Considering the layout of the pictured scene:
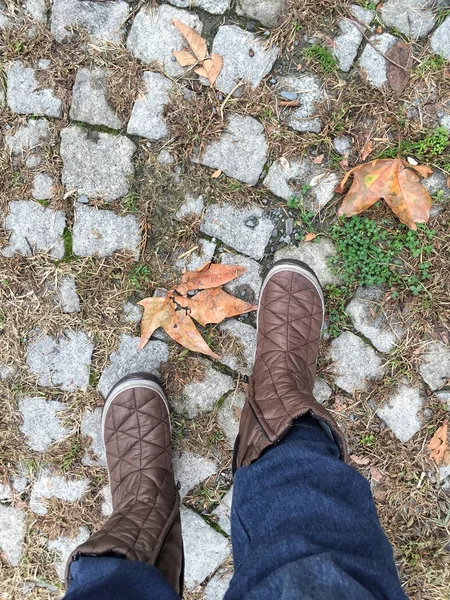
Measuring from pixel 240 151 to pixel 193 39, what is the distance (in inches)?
19.5

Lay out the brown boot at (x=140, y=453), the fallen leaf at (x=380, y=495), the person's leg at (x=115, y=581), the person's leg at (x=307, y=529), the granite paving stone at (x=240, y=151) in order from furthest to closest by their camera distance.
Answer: the fallen leaf at (x=380, y=495)
the granite paving stone at (x=240, y=151)
the brown boot at (x=140, y=453)
the person's leg at (x=115, y=581)
the person's leg at (x=307, y=529)

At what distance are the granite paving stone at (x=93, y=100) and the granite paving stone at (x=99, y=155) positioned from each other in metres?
0.05

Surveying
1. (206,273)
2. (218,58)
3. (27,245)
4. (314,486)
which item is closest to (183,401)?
(206,273)

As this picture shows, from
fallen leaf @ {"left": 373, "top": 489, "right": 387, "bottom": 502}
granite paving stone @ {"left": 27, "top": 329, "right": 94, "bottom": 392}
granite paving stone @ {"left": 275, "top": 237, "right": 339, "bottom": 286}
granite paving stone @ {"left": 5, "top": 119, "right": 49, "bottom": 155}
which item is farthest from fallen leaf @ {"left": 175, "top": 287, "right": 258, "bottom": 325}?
fallen leaf @ {"left": 373, "top": 489, "right": 387, "bottom": 502}

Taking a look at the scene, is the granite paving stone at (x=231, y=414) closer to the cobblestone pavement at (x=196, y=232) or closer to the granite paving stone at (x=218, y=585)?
the cobblestone pavement at (x=196, y=232)

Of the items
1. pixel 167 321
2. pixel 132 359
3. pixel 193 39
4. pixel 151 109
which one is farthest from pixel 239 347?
pixel 193 39

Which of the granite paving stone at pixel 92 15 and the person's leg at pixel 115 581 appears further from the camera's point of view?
the granite paving stone at pixel 92 15

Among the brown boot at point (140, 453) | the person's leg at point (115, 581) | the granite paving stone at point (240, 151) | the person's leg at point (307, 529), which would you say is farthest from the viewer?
the granite paving stone at point (240, 151)

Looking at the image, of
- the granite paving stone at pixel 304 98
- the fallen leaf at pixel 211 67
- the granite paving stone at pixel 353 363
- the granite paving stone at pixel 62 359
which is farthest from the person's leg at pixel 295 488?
the fallen leaf at pixel 211 67

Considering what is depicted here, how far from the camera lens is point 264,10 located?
2029 mm

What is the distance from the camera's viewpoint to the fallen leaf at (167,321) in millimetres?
2121

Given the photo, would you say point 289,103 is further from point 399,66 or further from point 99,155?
point 99,155

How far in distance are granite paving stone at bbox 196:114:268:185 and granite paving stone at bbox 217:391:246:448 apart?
→ 3.10ft

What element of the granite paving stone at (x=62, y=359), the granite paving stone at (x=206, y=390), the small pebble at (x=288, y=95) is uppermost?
the small pebble at (x=288, y=95)
